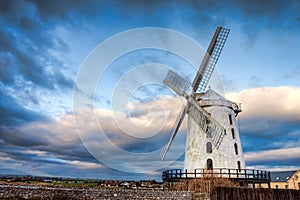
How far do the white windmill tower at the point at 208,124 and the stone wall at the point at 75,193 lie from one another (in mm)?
6540

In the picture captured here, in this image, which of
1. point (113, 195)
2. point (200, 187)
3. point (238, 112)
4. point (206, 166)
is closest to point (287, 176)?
point (238, 112)

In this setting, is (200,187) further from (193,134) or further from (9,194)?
(9,194)

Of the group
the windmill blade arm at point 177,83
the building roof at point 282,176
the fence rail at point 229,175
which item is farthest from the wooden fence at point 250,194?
the building roof at point 282,176

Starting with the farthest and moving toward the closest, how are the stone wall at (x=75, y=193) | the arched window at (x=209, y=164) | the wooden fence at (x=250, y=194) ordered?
1. the arched window at (x=209, y=164)
2. the wooden fence at (x=250, y=194)
3. the stone wall at (x=75, y=193)

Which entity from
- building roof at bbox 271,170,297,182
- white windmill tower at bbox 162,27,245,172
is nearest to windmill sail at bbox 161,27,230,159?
white windmill tower at bbox 162,27,245,172

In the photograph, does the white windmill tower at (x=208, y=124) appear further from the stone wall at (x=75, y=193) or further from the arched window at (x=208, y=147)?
the stone wall at (x=75, y=193)

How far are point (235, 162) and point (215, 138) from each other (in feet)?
8.76

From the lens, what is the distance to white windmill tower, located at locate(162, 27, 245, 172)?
2111cm

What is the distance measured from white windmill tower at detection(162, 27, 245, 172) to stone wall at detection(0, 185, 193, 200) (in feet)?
21.5

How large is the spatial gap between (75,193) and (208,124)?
12495 millimetres

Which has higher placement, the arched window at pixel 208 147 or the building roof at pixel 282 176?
the arched window at pixel 208 147

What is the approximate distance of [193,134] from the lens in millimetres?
22359

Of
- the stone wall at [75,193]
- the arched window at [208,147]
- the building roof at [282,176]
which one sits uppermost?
the arched window at [208,147]

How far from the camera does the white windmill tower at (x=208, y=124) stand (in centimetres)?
2111
